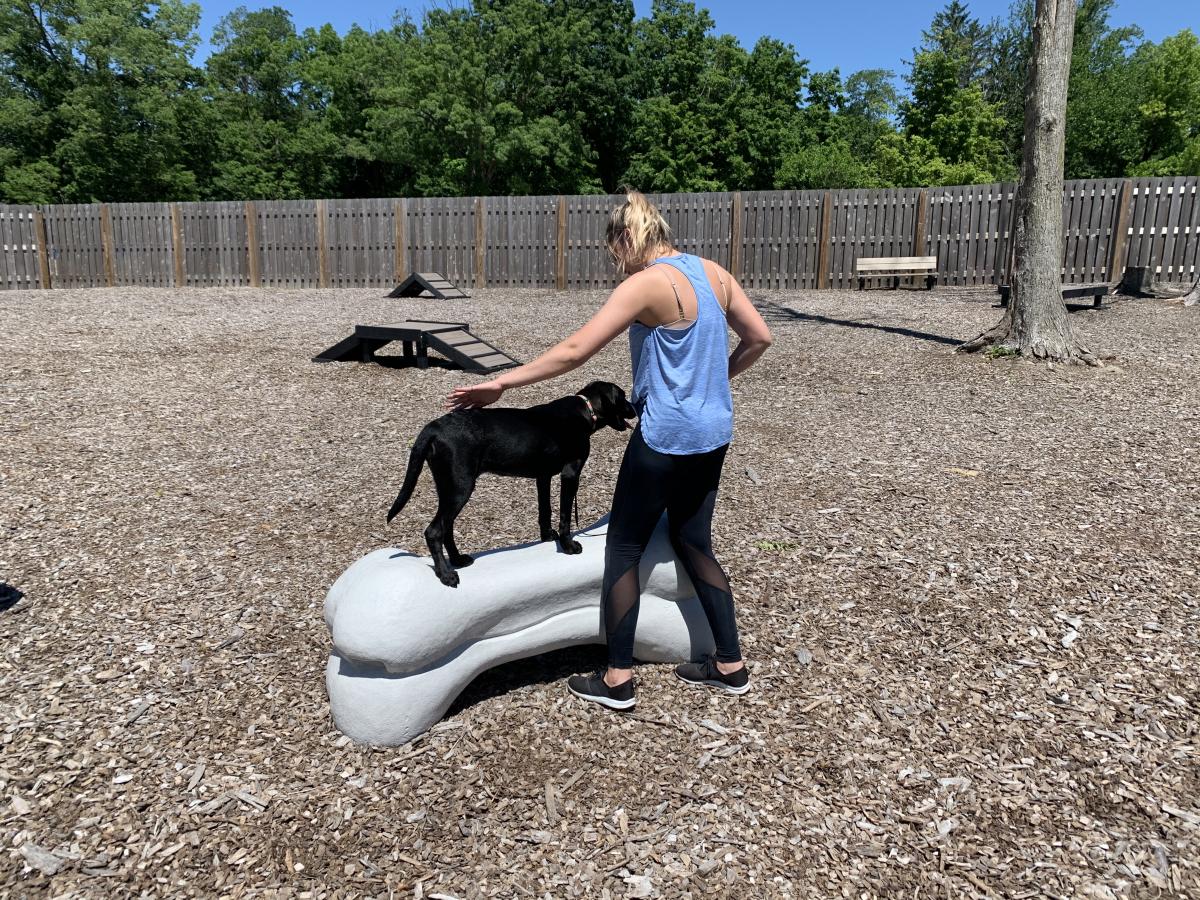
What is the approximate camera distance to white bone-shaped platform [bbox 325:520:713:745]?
2.92 metres

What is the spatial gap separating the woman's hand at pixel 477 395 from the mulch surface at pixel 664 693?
4.13 feet

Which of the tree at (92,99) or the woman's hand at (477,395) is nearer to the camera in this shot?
the woman's hand at (477,395)

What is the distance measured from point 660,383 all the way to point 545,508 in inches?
32.0

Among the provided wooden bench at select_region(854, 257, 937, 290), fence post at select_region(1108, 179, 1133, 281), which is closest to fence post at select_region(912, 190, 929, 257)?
wooden bench at select_region(854, 257, 937, 290)

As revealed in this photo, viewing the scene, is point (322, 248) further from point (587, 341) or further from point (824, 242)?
point (587, 341)

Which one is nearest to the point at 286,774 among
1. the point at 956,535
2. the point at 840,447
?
the point at 956,535

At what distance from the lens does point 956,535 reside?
4.88 meters

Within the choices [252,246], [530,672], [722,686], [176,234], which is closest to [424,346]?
[530,672]

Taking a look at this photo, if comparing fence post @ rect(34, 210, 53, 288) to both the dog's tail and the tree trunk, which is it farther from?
the dog's tail

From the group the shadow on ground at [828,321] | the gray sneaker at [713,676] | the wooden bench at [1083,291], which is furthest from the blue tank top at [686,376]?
the wooden bench at [1083,291]

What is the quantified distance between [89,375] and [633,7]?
4231cm

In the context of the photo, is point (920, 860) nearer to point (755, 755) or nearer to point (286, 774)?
point (755, 755)

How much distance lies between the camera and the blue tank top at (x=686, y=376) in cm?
281

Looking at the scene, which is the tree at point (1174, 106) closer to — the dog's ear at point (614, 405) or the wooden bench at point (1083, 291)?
the wooden bench at point (1083, 291)
